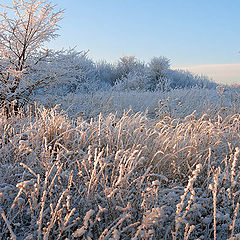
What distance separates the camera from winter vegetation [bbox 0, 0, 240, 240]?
6.06 feet

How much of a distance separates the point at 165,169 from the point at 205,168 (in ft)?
1.70

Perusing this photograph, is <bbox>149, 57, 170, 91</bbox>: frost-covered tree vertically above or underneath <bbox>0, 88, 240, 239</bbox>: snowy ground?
above

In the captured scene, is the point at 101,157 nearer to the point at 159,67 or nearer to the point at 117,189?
the point at 117,189

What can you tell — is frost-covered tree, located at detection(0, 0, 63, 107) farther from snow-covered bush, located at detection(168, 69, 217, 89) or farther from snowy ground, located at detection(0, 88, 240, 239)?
snow-covered bush, located at detection(168, 69, 217, 89)

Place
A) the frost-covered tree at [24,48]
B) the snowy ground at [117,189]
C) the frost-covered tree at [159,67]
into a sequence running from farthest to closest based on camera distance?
1. the frost-covered tree at [159,67]
2. the frost-covered tree at [24,48]
3. the snowy ground at [117,189]

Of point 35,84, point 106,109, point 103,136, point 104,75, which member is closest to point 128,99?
point 106,109

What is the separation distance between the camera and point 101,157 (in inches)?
99.1

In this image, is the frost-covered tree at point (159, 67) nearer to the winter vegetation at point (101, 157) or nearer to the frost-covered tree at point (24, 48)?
the winter vegetation at point (101, 157)

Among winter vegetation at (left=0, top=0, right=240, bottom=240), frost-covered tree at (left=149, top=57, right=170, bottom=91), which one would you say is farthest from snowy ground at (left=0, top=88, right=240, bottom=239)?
frost-covered tree at (left=149, top=57, right=170, bottom=91)

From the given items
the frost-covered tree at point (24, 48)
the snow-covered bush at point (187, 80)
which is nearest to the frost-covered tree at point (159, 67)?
the snow-covered bush at point (187, 80)

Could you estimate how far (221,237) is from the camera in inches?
82.0

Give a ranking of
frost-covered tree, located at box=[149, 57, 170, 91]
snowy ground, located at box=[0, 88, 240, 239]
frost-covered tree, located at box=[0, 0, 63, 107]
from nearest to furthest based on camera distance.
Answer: snowy ground, located at box=[0, 88, 240, 239], frost-covered tree, located at box=[0, 0, 63, 107], frost-covered tree, located at box=[149, 57, 170, 91]

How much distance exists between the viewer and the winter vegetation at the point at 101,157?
1.85m

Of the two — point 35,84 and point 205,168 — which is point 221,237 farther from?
point 35,84
